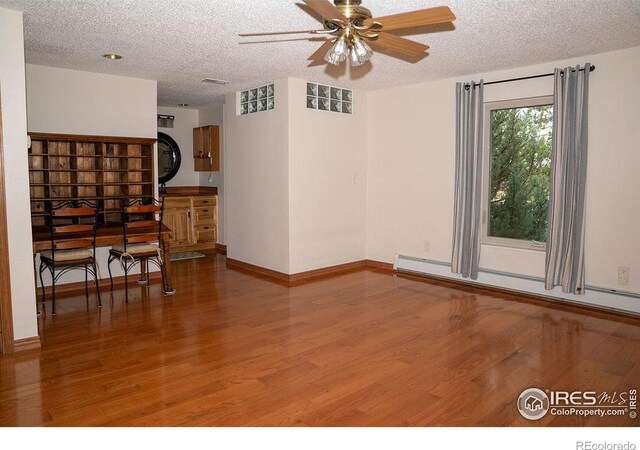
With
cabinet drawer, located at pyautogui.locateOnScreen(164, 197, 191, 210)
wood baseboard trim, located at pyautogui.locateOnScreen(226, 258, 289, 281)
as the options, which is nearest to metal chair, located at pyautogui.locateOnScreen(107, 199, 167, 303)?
wood baseboard trim, located at pyautogui.locateOnScreen(226, 258, 289, 281)

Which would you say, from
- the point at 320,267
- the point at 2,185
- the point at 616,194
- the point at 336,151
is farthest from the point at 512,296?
the point at 2,185

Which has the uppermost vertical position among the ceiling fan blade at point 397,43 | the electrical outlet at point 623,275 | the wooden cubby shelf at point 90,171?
the ceiling fan blade at point 397,43

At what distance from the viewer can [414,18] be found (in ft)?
8.68

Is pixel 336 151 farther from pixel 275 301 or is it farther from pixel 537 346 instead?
pixel 537 346

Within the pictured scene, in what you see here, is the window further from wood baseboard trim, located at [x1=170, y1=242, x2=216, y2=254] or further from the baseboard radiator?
wood baseboard trim, located at [x1=170, y1=242, x2=216, y2=254]

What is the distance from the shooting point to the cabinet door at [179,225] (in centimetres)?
745

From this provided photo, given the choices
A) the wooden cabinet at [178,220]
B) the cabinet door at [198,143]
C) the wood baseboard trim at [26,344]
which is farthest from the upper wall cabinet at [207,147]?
the wood baseboard trim at [26,344]

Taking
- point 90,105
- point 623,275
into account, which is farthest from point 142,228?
point 623,275

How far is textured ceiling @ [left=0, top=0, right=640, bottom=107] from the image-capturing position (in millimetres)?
3338

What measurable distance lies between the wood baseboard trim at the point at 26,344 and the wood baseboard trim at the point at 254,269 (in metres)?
→ 2.84

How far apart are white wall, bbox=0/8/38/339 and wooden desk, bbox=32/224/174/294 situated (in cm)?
82

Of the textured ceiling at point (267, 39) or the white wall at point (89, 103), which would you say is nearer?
the textured ceiling at point (267, 39)

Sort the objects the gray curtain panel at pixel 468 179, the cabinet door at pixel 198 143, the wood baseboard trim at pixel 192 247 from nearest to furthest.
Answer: the gray curtain panel at pixel 468 179 < the wood baseboard trim at pixel 192 247 < the cabinet door at pixel 198 143

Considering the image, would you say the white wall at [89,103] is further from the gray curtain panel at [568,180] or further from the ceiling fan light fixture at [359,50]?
the gray curtain panel at [568,180]
